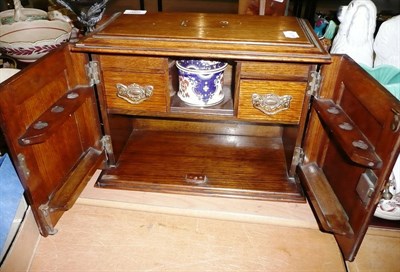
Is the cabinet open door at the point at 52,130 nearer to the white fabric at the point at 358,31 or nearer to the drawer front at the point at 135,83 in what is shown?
the drawer front at the point at 135,83

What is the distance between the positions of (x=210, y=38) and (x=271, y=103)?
0.72ft

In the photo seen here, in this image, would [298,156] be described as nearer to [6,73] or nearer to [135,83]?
[135,83]

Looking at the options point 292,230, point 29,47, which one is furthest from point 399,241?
point 29,47

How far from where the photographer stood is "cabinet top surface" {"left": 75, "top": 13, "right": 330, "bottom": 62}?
69 cm

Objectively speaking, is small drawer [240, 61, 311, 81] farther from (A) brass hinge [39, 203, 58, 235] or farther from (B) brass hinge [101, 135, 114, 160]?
(A) brass hinge [39, 203, 58, 235]

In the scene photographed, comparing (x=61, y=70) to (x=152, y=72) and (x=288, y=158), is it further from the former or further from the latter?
(x=288, y=158)

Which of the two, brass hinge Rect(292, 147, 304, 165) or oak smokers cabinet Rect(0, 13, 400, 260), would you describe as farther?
brass hinge Rect(292, 147, 304, 165)

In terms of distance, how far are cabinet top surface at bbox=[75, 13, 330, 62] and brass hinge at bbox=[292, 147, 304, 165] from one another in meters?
0.27

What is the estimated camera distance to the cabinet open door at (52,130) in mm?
601

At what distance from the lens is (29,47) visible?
0.89m

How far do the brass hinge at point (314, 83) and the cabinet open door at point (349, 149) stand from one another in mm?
14

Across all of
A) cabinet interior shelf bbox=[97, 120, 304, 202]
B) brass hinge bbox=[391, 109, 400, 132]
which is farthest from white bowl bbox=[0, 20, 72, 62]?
brass hinge bbox=[391, 109, 400, 132]

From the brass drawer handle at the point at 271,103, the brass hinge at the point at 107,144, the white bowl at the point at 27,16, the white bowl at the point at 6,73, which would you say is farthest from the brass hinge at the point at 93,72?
the white bowl at the point at 27,16

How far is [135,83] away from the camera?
79 centimetres
